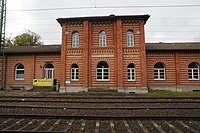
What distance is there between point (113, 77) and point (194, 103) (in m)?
11.1

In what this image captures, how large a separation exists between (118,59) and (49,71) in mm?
9720

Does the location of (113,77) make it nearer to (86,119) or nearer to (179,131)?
(86,119)

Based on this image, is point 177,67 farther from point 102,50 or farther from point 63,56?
point 63,56

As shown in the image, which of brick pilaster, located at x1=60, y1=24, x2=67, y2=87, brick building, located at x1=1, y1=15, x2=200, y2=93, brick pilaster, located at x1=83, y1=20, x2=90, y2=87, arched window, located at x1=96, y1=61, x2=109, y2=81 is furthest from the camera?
arched window, located at x1=96, y1=61, x2=109, y2=81

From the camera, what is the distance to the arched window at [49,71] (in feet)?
85.3

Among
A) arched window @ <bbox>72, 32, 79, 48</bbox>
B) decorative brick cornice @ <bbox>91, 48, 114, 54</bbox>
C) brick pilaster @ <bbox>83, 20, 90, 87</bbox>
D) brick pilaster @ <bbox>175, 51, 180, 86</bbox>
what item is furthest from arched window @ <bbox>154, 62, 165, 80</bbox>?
arched window @ <bbox>72, 32, 79, 48</bbox>

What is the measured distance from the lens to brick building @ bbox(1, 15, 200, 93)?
2289 centimetres

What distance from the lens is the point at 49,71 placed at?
26125 mm

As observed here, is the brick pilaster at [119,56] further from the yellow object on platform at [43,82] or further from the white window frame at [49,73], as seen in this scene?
the white window frame at [49,73]

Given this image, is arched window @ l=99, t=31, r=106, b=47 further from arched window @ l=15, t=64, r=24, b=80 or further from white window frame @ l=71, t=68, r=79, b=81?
arched window @ l=15, t=64, r=24, b=80

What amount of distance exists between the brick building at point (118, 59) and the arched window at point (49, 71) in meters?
0.74

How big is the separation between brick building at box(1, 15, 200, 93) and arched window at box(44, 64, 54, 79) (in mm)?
743

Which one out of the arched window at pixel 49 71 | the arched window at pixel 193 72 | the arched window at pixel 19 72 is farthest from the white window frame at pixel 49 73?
the arched window at pixel 193 72

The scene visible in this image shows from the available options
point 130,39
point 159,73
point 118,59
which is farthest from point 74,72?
point 159,73
